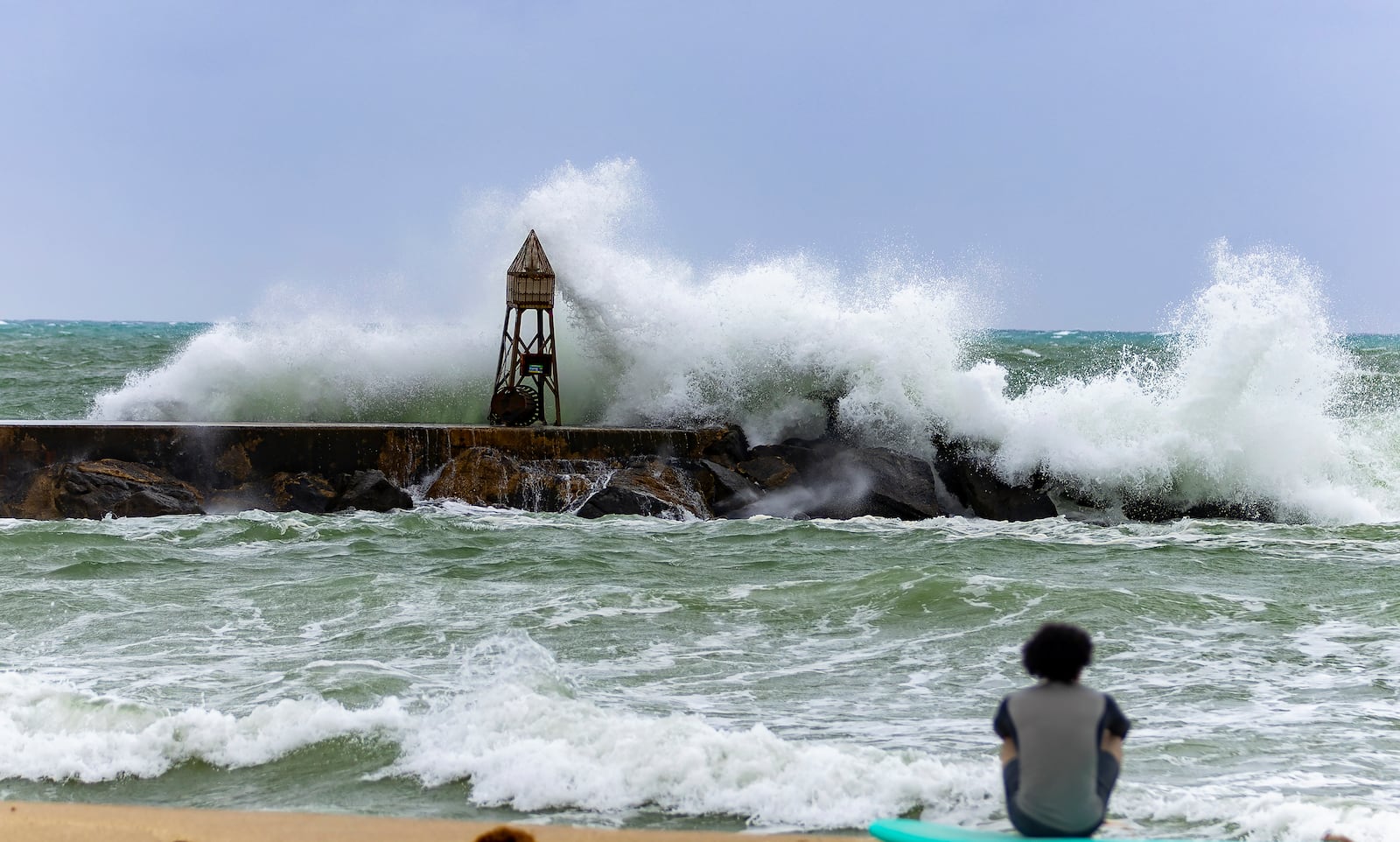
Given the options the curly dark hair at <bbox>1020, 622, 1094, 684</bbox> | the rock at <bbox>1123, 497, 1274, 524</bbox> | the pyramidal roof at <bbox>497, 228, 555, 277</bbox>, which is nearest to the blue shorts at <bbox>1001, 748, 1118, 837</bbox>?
the curly dark hair at <bbox>1020, 622, 1094, 684</bbox>

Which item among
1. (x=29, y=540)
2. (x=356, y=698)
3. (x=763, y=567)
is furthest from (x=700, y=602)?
(x=29, y=540)

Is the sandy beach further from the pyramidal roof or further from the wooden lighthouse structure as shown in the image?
the pyramidal roof

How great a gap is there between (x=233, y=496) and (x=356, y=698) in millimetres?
6979

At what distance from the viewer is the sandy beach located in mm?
3809

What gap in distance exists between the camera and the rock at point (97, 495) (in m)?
11.2

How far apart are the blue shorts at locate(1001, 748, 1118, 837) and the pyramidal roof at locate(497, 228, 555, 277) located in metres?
11.2

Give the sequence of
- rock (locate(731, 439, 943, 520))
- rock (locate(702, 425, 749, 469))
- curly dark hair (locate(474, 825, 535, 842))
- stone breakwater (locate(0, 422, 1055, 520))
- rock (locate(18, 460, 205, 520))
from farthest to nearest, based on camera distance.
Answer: rock (locate(702, 425, 749, 469)) < rock (locate(731, 439, 943, 520)) < stone breakwater (locate(0, 422, 1055, 520)) < rock (locate(18, 460, 205, 520)) < curly dark hair (locate(474, 825, 535, 842))

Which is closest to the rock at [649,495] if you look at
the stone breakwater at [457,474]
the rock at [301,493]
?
the stone breakwater at [457,474]

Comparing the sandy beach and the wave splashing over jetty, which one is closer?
the sandy beach

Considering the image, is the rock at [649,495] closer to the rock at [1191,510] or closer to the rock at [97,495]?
the rock at [97,495]

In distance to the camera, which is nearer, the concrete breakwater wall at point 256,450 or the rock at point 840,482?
the concrete breakwater wall at point 256,450

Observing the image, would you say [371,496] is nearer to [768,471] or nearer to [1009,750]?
[768,471]

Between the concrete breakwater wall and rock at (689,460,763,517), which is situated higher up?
the concrete breakwater wall

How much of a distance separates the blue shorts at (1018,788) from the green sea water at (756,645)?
1.01 m
